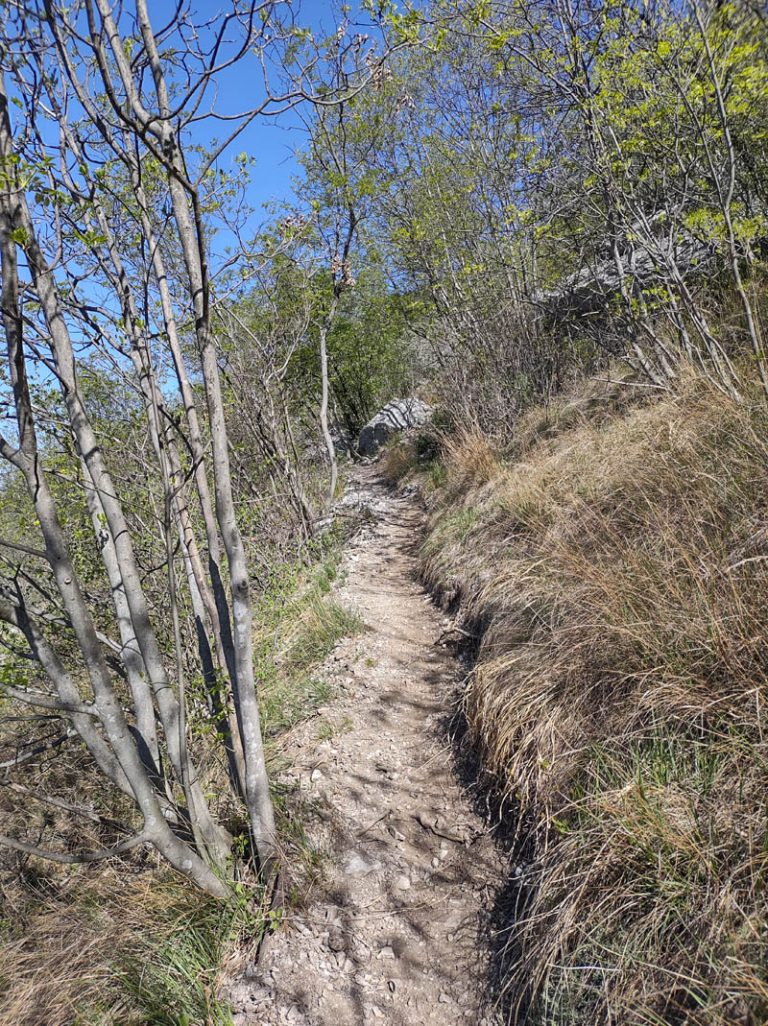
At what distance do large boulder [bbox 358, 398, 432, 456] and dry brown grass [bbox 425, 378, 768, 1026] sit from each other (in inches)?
388

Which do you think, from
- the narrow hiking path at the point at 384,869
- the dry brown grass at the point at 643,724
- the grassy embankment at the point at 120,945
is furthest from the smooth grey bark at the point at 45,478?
the dry brown grass at the point at 643,724

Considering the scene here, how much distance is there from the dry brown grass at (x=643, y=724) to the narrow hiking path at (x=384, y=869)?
30 cm

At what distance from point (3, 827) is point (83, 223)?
419 cm

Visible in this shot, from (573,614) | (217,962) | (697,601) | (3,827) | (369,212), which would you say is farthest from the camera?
(369,212)

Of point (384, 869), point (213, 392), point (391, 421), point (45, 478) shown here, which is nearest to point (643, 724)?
point (384, 869)

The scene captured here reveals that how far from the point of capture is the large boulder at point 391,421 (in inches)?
561

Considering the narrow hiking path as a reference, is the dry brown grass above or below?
above

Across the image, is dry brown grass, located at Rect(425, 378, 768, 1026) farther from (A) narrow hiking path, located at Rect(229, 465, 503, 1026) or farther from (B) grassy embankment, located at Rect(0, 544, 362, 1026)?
(B) grassy embankment, located at Rect(0, 544, 362, 1026)

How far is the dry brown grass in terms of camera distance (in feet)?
5.40

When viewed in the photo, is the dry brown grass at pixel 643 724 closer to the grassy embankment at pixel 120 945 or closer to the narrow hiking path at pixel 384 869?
the narrow hiking path at pixel 384 869

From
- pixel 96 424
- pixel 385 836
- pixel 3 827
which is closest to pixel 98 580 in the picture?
pixel 96 424

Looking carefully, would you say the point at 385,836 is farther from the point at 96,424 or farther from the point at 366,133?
the point at 366,133

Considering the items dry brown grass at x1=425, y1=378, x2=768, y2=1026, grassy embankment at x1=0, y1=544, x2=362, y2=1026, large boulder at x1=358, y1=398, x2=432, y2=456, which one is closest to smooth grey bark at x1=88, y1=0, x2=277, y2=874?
grassy embankment at x1=0, y1=544, x2=362, y2=1026

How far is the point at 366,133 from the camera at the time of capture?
8.09 meters
